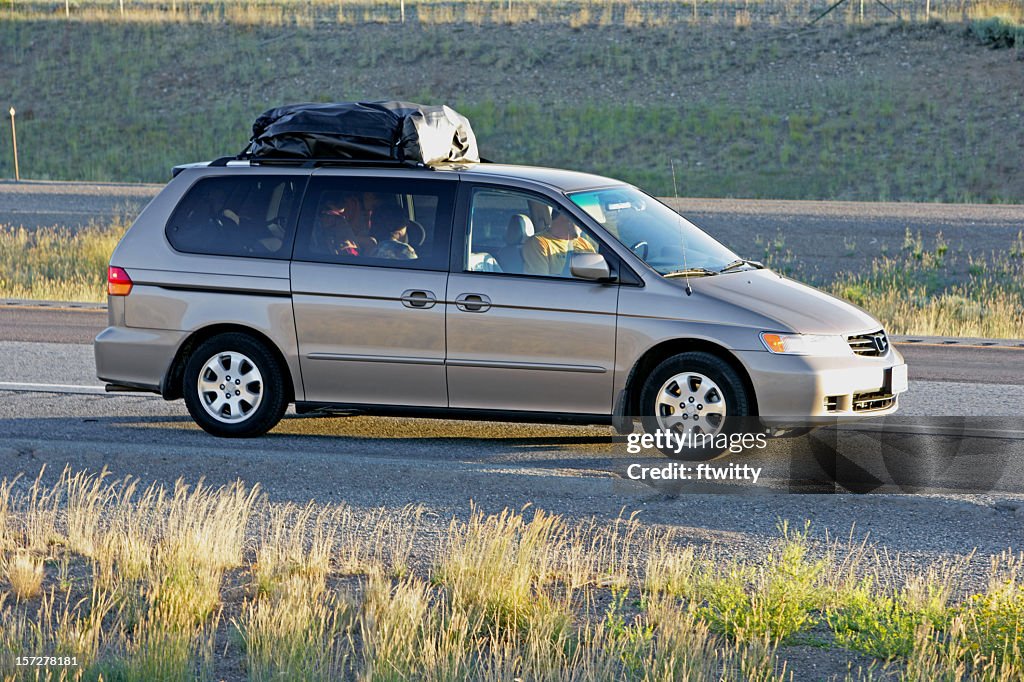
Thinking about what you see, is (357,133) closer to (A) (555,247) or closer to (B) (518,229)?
(B) (518,229)

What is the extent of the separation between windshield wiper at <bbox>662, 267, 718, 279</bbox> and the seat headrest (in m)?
0.91

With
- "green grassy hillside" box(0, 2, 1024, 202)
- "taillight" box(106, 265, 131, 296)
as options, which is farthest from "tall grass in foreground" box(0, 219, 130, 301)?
"green grassy hillside" box(0, 2, 1024, 202)

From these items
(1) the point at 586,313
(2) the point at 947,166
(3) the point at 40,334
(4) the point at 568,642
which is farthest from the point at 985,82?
(4) the point at 568,642

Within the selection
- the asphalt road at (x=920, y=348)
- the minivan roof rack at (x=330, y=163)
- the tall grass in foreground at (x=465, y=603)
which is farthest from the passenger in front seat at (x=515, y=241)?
the asphalt road at (x=920, y=348)

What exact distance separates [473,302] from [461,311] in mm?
96

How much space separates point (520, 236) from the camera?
846cm

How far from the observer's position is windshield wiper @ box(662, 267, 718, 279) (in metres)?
8.27

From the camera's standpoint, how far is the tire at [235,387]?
8781mm

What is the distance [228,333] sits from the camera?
8859 mm

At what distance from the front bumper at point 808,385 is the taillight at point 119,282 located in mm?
4070

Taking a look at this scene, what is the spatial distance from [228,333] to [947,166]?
3236cm

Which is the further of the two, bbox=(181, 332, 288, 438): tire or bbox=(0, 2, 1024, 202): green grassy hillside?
bbox=(0, 2, 1024, 202): green grassy hillside

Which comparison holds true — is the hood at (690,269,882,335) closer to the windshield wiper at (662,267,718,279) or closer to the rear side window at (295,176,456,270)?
the windshield wiper at (662,267,718,279)

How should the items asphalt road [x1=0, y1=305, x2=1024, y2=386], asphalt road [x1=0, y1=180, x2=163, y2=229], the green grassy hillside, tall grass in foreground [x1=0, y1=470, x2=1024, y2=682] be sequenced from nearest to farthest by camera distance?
tall grass in foreground [x1=0, y1=470, x2=1024, y2=682] < asphalt road [x1=0, y1=305, x2=1024, y2=386] < asphalt road [x1=0, y1=180, x2=163, y2=229] < the green grassy hillside
